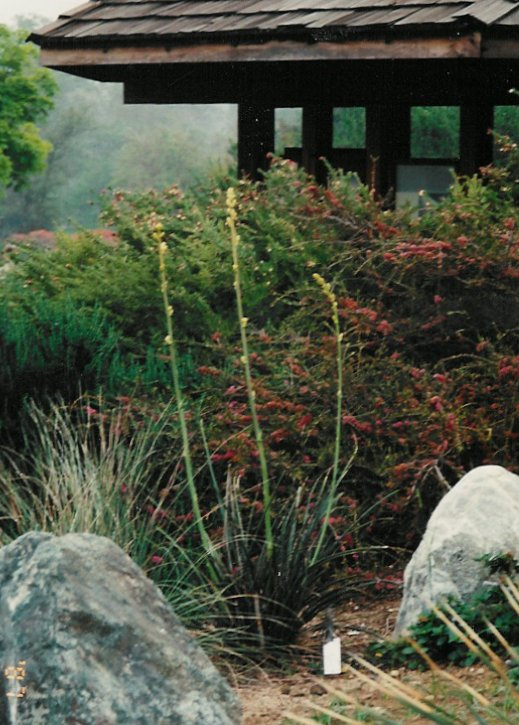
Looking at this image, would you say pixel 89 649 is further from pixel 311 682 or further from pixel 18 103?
pixel 18 103

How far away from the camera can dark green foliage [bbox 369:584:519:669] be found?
15.9 ft

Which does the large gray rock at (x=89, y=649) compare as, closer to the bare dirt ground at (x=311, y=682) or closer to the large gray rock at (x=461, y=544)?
the bare dirt ground at (x=311, y=682)

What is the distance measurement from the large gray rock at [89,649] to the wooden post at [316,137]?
7794 millimetres

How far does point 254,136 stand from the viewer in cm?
1166

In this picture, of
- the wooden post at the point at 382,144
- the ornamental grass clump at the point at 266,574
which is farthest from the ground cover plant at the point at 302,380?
the wooden post at the point at 382,144

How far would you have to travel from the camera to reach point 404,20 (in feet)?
29.3

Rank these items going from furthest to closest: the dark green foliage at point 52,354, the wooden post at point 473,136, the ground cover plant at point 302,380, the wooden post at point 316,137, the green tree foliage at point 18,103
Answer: the green tree foliage at point 18,103 < the wooden post at point 316,137 < the wooden post at point 473,136 < the dark green foliage at point 52,354 < the ground cover plant at point 302,380

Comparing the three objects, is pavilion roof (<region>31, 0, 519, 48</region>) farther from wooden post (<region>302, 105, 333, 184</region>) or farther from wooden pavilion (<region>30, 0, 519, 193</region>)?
wooden post (<region>302, 105, 333, 184</region>)

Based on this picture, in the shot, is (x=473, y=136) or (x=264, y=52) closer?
(x=264, y=52)

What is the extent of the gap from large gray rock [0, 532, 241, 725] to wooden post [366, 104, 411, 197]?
715 cm

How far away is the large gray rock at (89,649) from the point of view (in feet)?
11.9

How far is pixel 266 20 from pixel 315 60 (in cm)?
46

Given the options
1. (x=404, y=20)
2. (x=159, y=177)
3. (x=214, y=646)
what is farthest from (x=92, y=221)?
(x=214, y=646)

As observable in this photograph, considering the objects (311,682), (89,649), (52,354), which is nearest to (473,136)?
(52,354)
